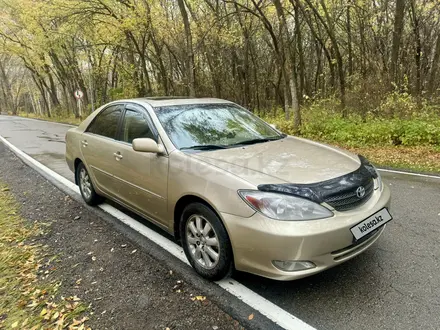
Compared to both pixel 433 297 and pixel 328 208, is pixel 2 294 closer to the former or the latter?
pixel 328 208

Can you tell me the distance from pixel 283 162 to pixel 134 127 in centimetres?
192

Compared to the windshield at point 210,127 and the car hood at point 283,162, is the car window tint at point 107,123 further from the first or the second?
the car hood at point 283,162

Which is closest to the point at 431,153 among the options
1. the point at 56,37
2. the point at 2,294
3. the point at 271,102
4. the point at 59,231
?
the point at 59,231

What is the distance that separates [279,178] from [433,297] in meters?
Answer: 1.52

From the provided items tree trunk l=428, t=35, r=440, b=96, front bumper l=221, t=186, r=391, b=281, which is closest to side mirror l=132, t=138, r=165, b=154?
front bumper l=221, t=186, r=391, b=281

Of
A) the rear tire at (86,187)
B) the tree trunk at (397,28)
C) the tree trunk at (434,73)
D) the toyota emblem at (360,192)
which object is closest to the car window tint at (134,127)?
the rear tire at (86,187)

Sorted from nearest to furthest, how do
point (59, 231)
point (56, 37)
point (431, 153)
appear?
1. point (59, 231)
2. point (431, 153)
3. point (56, 37)

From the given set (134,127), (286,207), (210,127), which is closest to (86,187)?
(134,127)

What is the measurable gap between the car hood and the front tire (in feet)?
1.52

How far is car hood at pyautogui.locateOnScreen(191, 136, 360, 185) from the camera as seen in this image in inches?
105

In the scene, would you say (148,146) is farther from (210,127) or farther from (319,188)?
(319,188)

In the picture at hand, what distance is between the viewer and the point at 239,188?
8.42 ft

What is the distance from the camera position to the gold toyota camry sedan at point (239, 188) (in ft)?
8.00

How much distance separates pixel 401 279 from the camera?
9.18ft
